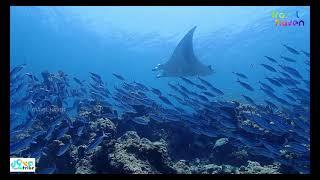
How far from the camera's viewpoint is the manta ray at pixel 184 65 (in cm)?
1361

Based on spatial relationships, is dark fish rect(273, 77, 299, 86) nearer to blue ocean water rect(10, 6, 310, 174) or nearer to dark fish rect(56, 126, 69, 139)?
A: dark fish rect(56, 126, 69, 139)

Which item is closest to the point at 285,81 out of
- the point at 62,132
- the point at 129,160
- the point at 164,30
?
the point at 129,160

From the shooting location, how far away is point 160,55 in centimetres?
5812

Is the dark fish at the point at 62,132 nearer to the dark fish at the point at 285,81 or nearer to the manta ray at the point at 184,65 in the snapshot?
the dark fish at the point at 285,81

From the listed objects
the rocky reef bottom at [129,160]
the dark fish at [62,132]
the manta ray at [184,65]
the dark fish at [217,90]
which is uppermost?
the manta ray at [184,65]

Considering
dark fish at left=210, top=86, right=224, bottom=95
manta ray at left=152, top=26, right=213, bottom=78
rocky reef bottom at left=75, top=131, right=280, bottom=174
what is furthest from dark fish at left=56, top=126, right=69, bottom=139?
manta ray at left=152, top=26, right=213, bottom=78

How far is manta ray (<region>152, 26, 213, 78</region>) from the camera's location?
1361 cm

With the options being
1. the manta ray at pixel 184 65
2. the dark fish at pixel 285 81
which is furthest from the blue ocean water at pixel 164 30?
the dark fish at pixel 285 81

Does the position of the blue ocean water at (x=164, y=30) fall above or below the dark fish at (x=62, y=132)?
above

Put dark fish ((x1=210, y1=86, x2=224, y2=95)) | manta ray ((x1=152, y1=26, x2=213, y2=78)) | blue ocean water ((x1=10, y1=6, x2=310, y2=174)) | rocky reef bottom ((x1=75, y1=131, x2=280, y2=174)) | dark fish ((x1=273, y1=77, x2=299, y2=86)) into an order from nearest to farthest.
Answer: rocky reef bottom ((x1=75, y1=131, x2=280, y2=174)) < dark fish ((x1=273, y1=77, x2=299, y2=86)) < dark fish ((x1=210, y1=86, x2=224, y2=95)) < manta ray ((x1=152, y1=26, x2=213, y2=78)) < blue ocean water ((x1=10, y1=6, x2=310, y2=174))

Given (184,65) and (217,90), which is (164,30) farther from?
(217,90)

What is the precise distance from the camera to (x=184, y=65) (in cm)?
1403
